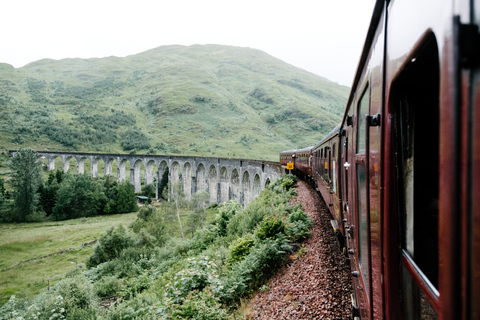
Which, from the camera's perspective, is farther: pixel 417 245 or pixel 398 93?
pixel 398 93

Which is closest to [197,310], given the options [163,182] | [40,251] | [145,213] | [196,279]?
[196,279]

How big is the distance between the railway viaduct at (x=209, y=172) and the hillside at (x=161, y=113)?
19.2 meters

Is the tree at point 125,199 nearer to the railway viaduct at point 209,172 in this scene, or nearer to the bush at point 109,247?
the railway viaduct at point 209,172

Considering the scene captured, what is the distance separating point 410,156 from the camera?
1.43 m

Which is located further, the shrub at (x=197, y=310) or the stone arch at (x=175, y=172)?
the stone arch at (x=175, y=172)

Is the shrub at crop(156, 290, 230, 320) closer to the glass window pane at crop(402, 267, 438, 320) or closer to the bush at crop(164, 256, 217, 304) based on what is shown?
the bush at crop(164, 256, 217, 304)

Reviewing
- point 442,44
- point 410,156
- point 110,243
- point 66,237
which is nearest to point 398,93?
point 410,156

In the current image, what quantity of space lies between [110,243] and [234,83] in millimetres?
165866

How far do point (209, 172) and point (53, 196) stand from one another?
3099cm

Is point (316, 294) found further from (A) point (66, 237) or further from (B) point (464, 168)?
(A) point (66, 237)

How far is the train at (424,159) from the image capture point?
2.35 ft

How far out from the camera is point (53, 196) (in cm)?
5150

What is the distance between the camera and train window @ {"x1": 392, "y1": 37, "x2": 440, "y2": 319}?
1.20 metres

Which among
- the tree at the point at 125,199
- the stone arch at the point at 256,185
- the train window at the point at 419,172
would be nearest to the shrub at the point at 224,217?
the stone arch at the point at 256,185
